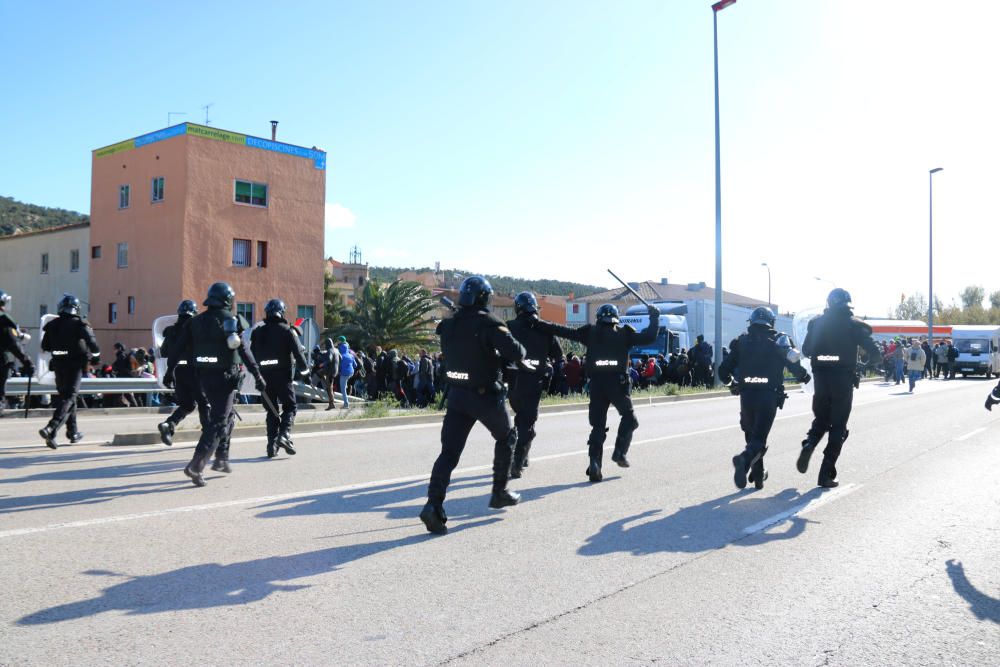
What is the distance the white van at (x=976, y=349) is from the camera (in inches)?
1613

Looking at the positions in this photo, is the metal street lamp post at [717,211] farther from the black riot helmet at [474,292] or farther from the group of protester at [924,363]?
the black riot helmet at [474,292]

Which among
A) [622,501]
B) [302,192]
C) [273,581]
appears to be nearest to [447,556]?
[273,581]

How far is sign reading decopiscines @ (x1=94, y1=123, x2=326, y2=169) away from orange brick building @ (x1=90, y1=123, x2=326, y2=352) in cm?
4

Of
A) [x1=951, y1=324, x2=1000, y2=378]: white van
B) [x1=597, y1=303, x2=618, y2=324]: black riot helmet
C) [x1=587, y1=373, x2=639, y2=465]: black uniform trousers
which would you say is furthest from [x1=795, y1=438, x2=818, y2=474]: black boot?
[x1=951, y1=324, x2=1000, y2=378]: white van

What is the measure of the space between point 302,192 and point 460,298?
114 ft

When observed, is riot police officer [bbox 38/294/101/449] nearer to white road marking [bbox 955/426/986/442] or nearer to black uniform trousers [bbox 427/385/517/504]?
black uniform trousers [bbox 427/385/517/504]

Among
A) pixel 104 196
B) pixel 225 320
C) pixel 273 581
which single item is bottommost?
pixel 273 581

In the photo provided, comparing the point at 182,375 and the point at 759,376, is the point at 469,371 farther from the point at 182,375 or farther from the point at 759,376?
the point at 182,375

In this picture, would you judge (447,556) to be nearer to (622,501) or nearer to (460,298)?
(460,298)

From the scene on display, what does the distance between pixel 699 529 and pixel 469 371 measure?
2.06 meters

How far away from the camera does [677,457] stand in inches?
410

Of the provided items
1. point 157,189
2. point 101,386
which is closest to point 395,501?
point 101,386

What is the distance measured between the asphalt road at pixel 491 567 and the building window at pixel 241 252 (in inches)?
1140

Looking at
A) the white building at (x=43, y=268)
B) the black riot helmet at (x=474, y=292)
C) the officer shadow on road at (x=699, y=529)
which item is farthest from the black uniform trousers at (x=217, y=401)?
the white building at (x=43, y=268)
